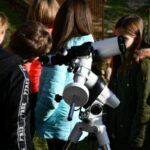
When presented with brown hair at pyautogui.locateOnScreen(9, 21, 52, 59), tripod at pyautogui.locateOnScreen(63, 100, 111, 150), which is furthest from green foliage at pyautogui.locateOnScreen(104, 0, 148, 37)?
tripod at pyautogui.locateOnScreen(63, 100, 111, 150)

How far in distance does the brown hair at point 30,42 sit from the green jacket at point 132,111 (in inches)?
25.6

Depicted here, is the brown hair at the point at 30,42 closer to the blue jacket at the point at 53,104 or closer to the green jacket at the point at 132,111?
the blue jacket at the point at 53,104

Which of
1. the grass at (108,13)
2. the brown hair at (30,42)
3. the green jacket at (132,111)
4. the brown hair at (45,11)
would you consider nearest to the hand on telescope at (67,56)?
the brown hair at (30,42)

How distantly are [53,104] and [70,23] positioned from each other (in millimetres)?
632

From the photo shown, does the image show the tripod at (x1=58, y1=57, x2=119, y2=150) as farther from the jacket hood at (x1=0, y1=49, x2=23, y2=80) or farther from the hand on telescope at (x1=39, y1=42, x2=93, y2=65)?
the jacket hood at (x1=0, y1=49, x2=23, y2=80)

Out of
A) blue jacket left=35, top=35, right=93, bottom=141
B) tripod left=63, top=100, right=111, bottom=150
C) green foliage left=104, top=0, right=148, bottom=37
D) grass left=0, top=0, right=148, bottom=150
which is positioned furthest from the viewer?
green foliage left=104, top=0, right=148, bottom=37

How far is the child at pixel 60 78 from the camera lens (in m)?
3.08

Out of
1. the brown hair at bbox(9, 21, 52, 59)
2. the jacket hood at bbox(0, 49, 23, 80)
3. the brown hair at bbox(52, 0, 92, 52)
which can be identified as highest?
the brown hair at bbox(52, 0, 92, 52)

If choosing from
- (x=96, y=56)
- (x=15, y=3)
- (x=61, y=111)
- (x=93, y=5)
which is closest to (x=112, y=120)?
(x=61, y=111)

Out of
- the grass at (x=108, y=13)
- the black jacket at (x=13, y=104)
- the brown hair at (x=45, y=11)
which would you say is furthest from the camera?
the grass at (x=108, y=13)

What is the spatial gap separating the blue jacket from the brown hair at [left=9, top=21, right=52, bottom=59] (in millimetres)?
177

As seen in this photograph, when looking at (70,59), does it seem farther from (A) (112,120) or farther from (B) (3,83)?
(A) (112,120)

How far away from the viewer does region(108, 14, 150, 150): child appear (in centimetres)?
309

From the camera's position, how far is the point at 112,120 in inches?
129
